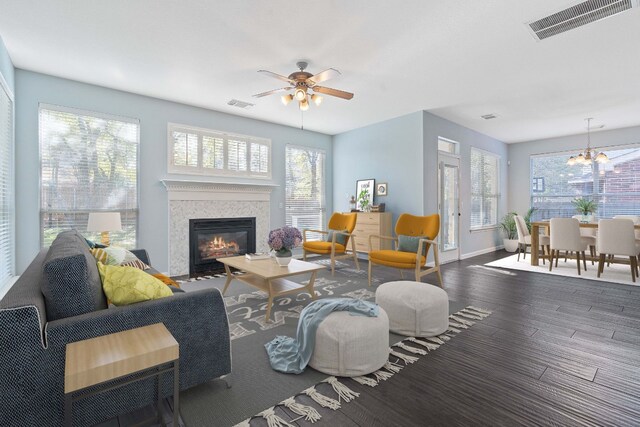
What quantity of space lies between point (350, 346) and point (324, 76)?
267cm

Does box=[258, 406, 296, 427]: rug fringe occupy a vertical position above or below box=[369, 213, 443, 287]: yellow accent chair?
below

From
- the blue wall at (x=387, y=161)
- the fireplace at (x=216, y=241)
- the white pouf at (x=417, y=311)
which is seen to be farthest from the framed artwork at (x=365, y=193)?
the white pouf at (x=417, y=311)

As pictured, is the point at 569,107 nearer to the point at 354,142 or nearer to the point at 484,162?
the point at 484,162

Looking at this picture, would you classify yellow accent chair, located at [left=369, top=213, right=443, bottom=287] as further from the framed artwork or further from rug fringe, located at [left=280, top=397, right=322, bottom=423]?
rug fringe, located at [left=280, top=397, right=322, bottom=423]

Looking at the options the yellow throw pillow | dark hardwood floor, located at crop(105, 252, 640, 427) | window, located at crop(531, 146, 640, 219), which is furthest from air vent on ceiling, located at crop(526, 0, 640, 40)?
window, located at crop(531, 146, 640, 219)

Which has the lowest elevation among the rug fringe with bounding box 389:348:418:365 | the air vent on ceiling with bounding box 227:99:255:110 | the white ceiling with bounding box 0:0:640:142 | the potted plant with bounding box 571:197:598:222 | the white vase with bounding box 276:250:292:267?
the rug fringe with bounding box 389:348:418:365

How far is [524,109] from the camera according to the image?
5.41 meters

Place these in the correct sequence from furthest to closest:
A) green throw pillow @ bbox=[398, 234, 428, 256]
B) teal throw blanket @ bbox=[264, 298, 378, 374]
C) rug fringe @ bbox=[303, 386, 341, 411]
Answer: green throw pillow @ bbox=[398, 234, 428, 256] → teal throw blanket @ bbox=[264, 298, 378, 374] → rug fringe @ bbox=[303, 386, 341, 411]

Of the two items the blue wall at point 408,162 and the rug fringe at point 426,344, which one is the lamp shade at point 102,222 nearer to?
the rug fringe at point 426,344

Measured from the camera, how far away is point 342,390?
6.15 ft

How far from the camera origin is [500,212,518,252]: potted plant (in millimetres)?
7562

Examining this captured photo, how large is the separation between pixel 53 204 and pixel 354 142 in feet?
17.6

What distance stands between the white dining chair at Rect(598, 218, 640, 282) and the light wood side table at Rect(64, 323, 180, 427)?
6.10 meters

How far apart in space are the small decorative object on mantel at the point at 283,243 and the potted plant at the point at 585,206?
595cm
